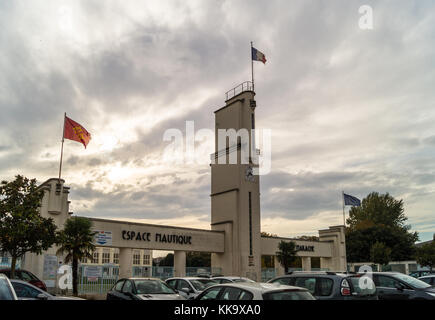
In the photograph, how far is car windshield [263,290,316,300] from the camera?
27.3 ft

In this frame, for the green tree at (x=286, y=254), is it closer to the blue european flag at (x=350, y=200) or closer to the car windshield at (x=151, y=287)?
the blue european flag at (x=350, y=200)

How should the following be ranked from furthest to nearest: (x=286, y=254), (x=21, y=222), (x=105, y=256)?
(x=105, y=256) < (x=286, y=254) < (x=21, y=222)

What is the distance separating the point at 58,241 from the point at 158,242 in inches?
468

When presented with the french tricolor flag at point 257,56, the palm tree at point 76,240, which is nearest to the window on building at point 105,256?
the french tricolor flag at point 257,56

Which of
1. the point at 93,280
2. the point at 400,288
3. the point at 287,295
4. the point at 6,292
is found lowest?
the point at 93,280

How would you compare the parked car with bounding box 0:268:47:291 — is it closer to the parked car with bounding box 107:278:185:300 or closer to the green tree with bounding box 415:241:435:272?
the parked car with bounding box 107:278:185:300

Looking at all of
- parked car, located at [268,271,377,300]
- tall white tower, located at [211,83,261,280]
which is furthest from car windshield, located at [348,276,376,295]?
tall white tower, located at [211,83,261,280]

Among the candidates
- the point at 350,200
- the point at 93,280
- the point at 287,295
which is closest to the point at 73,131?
the point at 93,280

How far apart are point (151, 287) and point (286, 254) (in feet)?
91.1

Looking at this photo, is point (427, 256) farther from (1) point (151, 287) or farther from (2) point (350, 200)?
(1) point (151, 287)

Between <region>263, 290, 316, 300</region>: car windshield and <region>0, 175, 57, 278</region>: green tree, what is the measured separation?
658 inches

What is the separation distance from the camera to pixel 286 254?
Result: 3984cm
